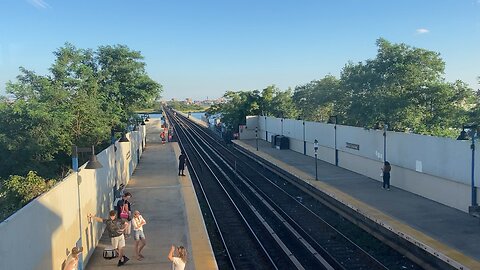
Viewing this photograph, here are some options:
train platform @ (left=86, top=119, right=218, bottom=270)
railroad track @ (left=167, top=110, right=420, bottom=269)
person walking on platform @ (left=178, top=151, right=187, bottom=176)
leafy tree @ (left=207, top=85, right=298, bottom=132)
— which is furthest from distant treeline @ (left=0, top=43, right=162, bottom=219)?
leafy tree @ (left=207, top=85, right=298, bottom=132)

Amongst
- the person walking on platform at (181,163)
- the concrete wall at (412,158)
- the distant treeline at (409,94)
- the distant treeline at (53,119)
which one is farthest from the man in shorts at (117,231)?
the distant treeline at (409,94)

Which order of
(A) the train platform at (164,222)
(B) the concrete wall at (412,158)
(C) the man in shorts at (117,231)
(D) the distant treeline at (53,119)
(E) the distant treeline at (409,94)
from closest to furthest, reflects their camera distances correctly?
(C) the man in shorts at (117,231) < (A) the train platform at (164,222) < (B) the concrete wall at (412,158) < (D) the distant treeline at (53,119) < (E) the distant treeline at (409,94)

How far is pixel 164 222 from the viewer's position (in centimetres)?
1384

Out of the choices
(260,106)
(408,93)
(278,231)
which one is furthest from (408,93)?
(260,106)

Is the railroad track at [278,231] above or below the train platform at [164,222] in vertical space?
below

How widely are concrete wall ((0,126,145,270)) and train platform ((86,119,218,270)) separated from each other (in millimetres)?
1169

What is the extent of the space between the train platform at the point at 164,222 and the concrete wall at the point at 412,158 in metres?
8.91

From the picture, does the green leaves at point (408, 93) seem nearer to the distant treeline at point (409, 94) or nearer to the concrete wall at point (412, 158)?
the distant treeline at point (409, 94)

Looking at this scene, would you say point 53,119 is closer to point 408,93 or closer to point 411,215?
point 411,215

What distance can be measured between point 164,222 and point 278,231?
160 inches

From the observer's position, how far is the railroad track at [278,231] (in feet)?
39.7

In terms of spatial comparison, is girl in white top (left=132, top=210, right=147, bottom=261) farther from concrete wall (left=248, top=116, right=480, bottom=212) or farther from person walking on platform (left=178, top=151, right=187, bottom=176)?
person walking on platform (left=178, top=151, right=187, bottom=176)

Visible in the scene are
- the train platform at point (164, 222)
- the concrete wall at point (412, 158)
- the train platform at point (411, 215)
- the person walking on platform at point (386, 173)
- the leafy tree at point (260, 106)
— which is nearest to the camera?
the train platform at point (164, 222)

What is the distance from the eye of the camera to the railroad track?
12086 mm
